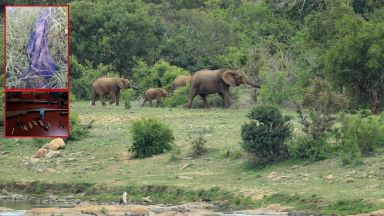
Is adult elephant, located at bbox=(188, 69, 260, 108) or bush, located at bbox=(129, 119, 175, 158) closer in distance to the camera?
bush, located at bbox=(129, 119, 175, 158)

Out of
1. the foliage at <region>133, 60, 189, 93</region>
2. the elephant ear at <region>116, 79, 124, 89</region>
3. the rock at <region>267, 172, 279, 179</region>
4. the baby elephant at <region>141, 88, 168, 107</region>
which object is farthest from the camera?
the foliage at <region>133, 60, 189, 93</region>

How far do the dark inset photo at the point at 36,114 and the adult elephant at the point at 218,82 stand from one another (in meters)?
7.85

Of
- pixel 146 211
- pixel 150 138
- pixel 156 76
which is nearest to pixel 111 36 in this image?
pixel 156 76

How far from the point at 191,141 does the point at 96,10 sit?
2132 cm

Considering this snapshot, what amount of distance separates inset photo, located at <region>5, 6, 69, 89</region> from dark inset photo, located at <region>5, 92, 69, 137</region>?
18.5 inches

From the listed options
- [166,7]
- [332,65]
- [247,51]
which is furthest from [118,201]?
[166,7]

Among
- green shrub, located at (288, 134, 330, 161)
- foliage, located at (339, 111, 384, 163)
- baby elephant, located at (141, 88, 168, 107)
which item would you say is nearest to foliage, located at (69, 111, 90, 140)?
baby elephant, located at (141, 88, 168, 107)

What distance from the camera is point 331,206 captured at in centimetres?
2533

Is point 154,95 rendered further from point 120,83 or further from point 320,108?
point 320,108

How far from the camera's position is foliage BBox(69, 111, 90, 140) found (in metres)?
35.8

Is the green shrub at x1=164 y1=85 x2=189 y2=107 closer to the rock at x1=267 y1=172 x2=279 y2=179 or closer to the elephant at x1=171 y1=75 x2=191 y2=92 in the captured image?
the elephant at x1=171 y1=75 x2=191 y2=92

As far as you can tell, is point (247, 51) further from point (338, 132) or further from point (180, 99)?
point (338, 132)

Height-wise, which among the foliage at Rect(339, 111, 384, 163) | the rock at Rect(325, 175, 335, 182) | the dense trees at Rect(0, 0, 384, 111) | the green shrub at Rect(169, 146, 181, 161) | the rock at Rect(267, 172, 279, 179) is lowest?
the green shrub at Rect(169, 146, 181, 161)

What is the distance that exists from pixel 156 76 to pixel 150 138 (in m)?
14.7
